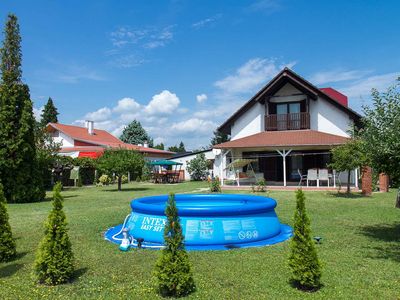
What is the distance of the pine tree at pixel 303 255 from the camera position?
5.17 m

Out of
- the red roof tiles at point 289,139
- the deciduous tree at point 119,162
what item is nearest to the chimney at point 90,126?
the deciduous tree at point 119,162

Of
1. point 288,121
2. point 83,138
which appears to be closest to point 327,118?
point 288,121

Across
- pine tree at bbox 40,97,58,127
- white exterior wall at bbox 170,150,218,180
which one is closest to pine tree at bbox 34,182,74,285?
white exterior wall at bbox 170,150,218,180

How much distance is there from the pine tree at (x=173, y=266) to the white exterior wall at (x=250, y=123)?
24074mm

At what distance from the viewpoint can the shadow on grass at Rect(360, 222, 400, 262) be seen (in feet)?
24.2

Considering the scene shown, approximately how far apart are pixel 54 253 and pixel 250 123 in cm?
2451

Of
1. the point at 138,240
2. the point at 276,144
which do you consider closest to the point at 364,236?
the point at 138,240

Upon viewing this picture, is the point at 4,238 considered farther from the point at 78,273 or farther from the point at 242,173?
the point at 242,173

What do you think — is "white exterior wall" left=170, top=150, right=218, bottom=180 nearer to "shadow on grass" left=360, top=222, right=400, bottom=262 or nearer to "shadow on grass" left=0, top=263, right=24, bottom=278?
"shadow on grass" left=360, top=222, right=400, bottom=262

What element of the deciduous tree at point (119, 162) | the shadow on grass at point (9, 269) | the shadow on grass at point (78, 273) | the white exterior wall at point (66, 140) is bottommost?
the shadow on grass at point (9, 269)

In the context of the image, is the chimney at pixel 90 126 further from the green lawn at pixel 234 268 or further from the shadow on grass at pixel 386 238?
the shadow on grass at pixel 386 238

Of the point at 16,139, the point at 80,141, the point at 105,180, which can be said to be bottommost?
the point at 105,180

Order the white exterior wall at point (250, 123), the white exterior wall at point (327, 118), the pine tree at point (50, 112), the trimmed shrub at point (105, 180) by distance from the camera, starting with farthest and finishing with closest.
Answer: the pine tree at point (50, 112), the trimmed shrub at point (105, 180), the white exterior wall at point (250, 123), the white exterior wall at point (327, 118)

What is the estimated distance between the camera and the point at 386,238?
891 cm
